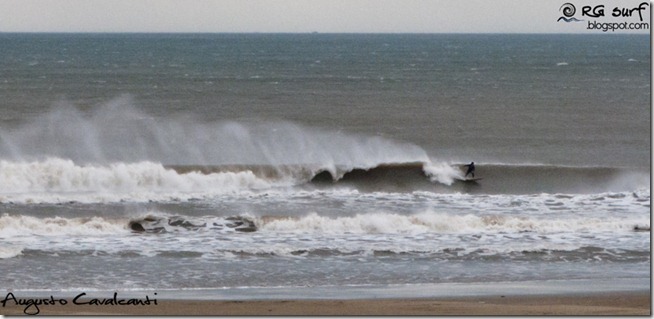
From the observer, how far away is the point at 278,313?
1041 cm

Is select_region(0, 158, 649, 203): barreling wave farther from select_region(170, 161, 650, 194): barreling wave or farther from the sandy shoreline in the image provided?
the sandy shoreline

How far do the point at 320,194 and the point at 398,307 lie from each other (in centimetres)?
803

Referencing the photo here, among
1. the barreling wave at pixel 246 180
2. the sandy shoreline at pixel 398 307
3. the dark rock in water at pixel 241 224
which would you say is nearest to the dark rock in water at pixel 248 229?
the dark rock in water at pixel 241 224

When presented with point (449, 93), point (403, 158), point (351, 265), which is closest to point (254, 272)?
point (351, 265)

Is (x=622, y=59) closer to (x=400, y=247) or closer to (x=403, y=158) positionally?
(x=403, y=158)

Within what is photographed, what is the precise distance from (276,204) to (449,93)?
27.4 meters

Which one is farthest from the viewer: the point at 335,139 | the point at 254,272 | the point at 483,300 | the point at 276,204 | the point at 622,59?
the point at 622,59

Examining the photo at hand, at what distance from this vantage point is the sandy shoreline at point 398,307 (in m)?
10.5

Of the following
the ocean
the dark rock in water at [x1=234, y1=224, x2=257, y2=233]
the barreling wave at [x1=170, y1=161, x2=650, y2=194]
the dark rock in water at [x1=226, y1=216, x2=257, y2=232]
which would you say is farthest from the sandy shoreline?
the barreling wave at [x1=170, y1=161, x2=650, y2=194]

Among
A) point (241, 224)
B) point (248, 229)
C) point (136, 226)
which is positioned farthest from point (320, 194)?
point (136, 226)

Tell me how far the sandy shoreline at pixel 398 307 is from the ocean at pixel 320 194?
19.2 inches

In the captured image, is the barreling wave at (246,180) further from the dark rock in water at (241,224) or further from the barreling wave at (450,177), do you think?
the dark rock in water at (241,224)

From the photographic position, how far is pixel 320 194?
18.7 metres

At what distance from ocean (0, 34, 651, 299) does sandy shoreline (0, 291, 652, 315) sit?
49 cm
